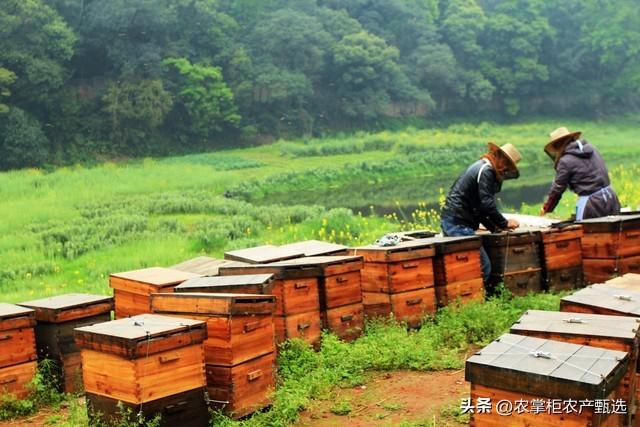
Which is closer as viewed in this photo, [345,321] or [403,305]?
[345,321]

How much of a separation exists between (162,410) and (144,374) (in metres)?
0.36

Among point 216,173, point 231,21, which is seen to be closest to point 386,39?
point 231,21

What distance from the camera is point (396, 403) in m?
6.82

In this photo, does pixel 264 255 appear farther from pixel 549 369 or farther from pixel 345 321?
pixel 549 369

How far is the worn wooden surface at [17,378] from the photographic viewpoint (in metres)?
7.42

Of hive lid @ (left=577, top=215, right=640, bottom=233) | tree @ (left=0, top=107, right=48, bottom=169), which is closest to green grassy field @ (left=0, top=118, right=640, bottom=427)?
hive lid @ (left=577, top=215, right=640, bottom=233)

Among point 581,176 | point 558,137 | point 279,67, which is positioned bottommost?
point 581,176

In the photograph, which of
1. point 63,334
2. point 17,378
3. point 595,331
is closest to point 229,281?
point 63,334

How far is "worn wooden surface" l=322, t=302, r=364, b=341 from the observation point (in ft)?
27.5

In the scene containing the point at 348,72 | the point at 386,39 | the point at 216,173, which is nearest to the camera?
the point at 216,173

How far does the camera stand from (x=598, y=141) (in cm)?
5766

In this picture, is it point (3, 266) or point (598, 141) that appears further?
point (598, 141)

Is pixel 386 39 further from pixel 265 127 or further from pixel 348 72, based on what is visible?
pixel 265 127

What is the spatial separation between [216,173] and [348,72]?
2693 cm
